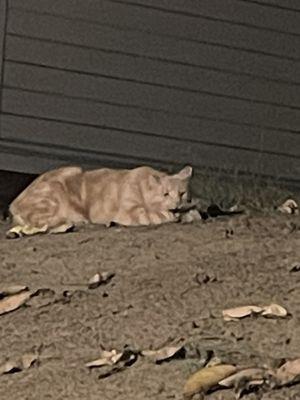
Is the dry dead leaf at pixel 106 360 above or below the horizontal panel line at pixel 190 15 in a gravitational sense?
below

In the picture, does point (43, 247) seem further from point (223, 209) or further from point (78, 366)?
point (78, 366)

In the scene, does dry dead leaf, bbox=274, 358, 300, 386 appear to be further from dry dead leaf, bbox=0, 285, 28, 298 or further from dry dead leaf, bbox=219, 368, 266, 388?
dry dead leaf, bbox=0, 285, 28, 298

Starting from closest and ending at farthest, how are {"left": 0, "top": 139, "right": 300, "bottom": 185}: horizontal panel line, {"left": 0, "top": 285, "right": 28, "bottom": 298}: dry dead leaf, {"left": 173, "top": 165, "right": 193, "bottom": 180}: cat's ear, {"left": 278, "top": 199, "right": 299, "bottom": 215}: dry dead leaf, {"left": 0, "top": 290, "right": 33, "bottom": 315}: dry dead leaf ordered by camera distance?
1. {"left": 0, "top": 290, "right": 33, "bottom": 315}: dry dead leaf
2. {"left": 0, "top": 285, "right": 28, "bottom": 298}: dry dead leaf
3. {"left": 278, "top": 199, "right": 299, "bottom": 215}: dry dead leaf
4. {"left": 173, "top": 165, "right": 193, "bottom": 180}: cat's ear
5. {"left": 0, "top": 139, "right": 300, "bottom": 185}: horizontal panel line

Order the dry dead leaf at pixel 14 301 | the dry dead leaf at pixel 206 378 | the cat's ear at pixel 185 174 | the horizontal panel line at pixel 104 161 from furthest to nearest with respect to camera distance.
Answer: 1. the horizontal panel line at pixel 104 161
2. the cat's ear at pixel 185 174
3. the dry dead leaf at pixel 14 301
4. the dry dead leaf at pixel 206 378

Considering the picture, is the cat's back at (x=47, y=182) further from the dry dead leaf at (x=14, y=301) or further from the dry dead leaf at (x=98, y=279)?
the dry dead leaf at (x=14, y=301)

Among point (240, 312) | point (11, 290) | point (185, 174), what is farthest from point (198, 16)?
point (240, 312)

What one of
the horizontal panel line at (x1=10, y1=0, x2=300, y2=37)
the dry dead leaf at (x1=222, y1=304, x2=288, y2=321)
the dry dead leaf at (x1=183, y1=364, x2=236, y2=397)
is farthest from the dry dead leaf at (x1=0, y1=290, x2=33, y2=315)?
the horizontal panel line at (x1=10, y1=0, x2=300, y2=37)

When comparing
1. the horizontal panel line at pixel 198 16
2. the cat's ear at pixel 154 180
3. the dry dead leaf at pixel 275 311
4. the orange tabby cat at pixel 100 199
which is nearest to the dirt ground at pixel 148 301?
the dry dead leaf at pixel 275 311

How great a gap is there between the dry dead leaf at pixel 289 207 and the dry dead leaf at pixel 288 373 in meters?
2.89

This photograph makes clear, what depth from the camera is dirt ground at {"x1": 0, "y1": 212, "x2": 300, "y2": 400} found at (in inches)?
235

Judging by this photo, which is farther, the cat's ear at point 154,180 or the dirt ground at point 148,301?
the cat's ear at point 154,180

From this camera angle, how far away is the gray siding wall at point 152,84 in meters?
9.95

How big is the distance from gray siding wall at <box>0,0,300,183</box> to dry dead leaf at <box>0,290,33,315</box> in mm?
2866

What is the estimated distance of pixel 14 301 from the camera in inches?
278
